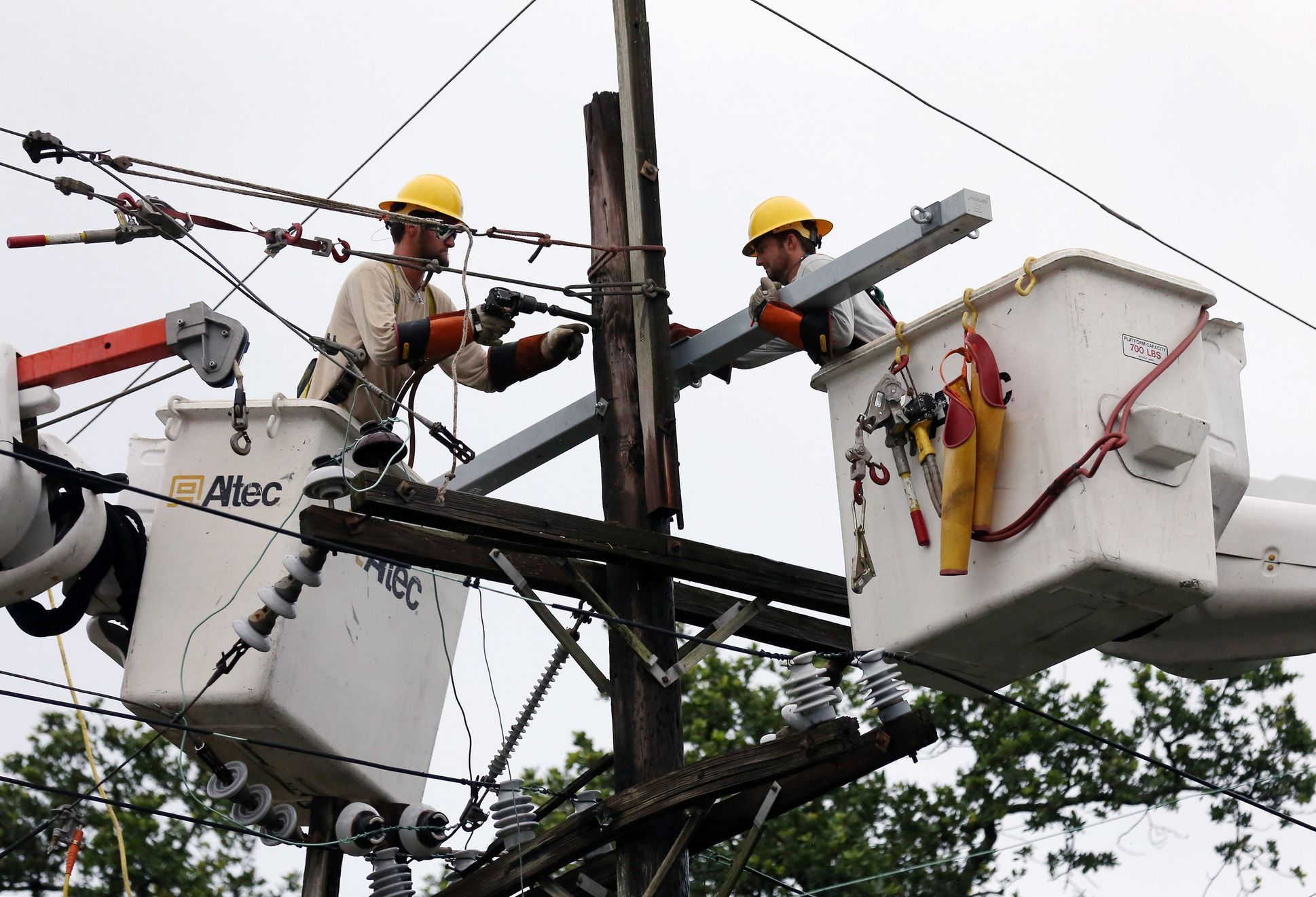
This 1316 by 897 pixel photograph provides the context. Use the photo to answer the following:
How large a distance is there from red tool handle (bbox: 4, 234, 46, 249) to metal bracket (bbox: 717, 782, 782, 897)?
295 centimetres

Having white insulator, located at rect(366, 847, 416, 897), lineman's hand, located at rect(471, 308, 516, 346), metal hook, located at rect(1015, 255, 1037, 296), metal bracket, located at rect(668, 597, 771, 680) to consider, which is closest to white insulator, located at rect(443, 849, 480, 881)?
white insulator, located at rect(366, 847, 416, 897)

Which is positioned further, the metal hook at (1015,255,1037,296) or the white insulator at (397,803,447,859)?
the white insulator at (397,803,447,859)

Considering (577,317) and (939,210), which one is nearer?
(939,210)

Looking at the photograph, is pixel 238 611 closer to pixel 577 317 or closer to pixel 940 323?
pixel 577 317

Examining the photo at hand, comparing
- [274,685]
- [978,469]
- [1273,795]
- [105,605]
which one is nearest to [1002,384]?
[978,469]

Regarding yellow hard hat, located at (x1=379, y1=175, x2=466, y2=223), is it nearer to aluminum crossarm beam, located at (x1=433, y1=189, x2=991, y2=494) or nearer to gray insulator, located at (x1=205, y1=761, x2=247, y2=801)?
aluminum crossarm beam, located at (x1=433, y1=189, x2=991, y2=494)

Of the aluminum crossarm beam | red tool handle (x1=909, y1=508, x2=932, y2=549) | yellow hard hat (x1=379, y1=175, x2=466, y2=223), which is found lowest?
red tool handle (x1=909, y1=508, x2=932, y2=549)

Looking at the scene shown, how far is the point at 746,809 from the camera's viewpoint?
22.1 feet

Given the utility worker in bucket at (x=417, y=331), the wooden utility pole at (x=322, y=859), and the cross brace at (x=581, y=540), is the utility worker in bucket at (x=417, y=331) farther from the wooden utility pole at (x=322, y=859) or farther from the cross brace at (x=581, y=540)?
the wooden utility pole at (x=322, y=859)

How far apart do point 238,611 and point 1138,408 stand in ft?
10.9

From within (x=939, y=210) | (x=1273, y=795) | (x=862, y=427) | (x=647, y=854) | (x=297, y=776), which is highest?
(x=1273, y=795)

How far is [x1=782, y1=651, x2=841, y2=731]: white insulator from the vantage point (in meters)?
6.50

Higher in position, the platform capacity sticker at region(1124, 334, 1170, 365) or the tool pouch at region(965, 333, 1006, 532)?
the platform capacity sticker at region(1124, 334, 1170, 365)

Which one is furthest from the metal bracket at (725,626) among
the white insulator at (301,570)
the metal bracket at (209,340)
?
the metal bracket at (209,340)
